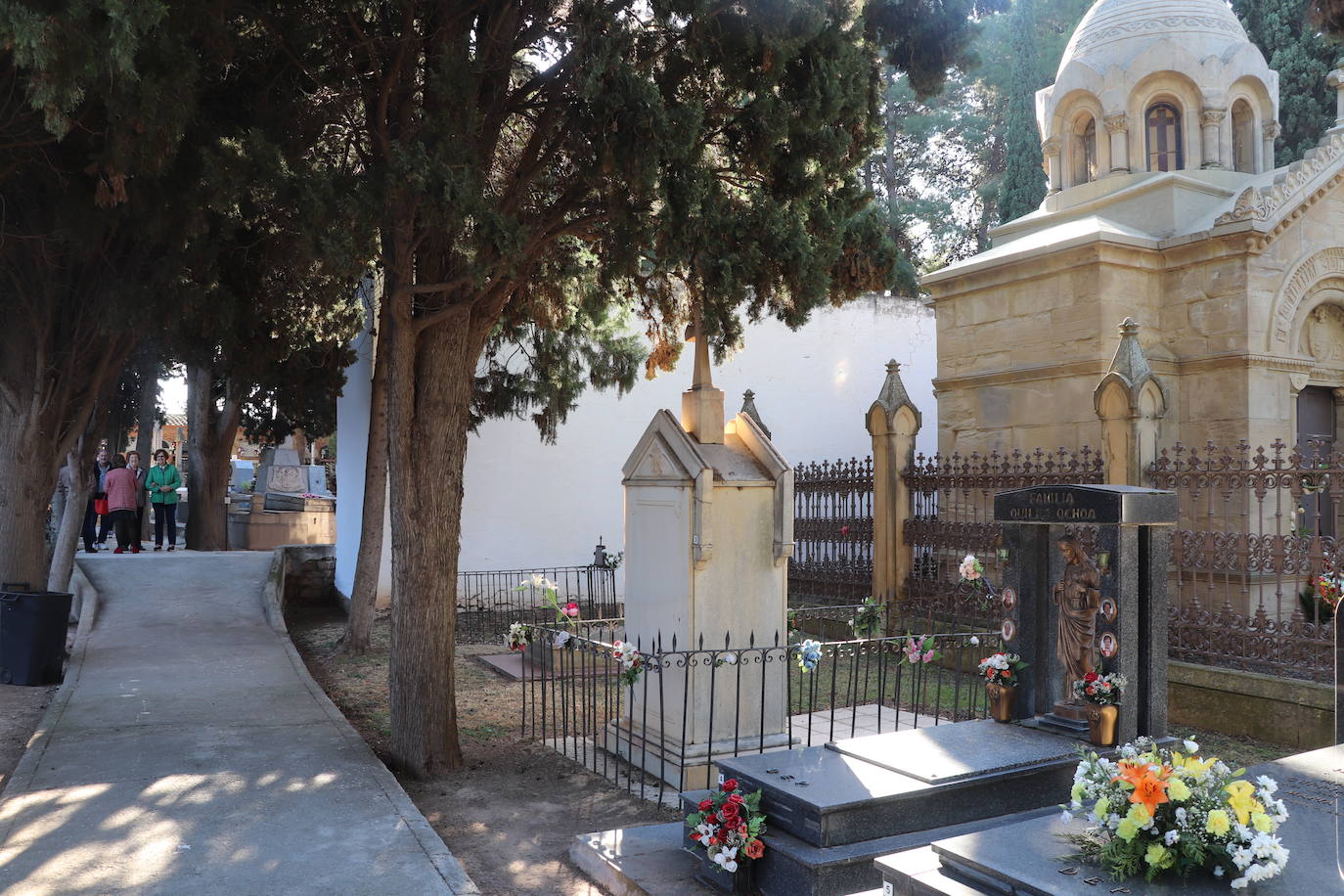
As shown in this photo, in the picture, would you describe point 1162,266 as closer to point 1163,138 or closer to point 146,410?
point 1163,138

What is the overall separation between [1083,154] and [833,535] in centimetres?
687

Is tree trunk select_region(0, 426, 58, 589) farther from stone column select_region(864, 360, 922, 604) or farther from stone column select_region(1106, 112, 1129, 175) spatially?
stone column select_region(1106, 112, 1129, 175)

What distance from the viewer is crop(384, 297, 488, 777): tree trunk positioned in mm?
7078

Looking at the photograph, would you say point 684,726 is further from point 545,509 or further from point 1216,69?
point 1216,69

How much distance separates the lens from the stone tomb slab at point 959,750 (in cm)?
501

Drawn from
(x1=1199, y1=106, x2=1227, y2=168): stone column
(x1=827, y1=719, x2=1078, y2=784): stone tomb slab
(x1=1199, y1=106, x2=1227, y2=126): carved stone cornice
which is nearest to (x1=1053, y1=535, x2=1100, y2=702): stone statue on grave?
(x1=827, y1=719, x2=1078, y2=784): stone tomb slab

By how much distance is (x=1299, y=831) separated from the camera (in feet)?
12.5

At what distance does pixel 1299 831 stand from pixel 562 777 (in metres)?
4.70

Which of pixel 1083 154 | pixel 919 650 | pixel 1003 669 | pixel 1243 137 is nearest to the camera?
pixel 1003 669

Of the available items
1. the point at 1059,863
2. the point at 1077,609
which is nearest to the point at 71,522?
the point at 1077,609

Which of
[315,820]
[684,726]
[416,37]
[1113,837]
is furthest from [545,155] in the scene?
[1113,837]

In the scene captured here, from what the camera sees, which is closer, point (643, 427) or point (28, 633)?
point (28, 633)

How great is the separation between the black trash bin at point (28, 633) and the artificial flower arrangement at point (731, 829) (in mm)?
7708

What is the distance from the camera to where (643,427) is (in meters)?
17.2
